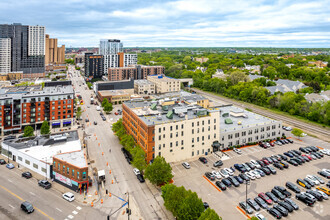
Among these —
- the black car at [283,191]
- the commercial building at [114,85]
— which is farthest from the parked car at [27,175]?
the commercial building at [114,85]

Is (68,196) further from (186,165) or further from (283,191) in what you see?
(283,191)

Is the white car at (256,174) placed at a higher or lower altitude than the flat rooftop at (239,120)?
lower

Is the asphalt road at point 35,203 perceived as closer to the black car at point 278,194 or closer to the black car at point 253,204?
the black car at point 253,204

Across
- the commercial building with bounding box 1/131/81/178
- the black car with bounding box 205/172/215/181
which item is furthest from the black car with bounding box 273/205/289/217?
the commercial building with bounding box 1/131/81/178

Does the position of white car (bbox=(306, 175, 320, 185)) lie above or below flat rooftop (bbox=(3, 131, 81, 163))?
below

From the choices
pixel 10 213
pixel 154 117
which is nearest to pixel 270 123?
pixel 154 117

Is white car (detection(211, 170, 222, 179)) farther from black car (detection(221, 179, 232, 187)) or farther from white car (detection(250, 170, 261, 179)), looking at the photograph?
white car (detection(250, 170, 261, 179))

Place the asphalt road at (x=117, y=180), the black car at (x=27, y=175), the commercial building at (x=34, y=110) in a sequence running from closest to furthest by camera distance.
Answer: the asphalt road at (x=117, y=180)
the black car at (x=27, y=175)
the commercial building at (x=34, y=110)
